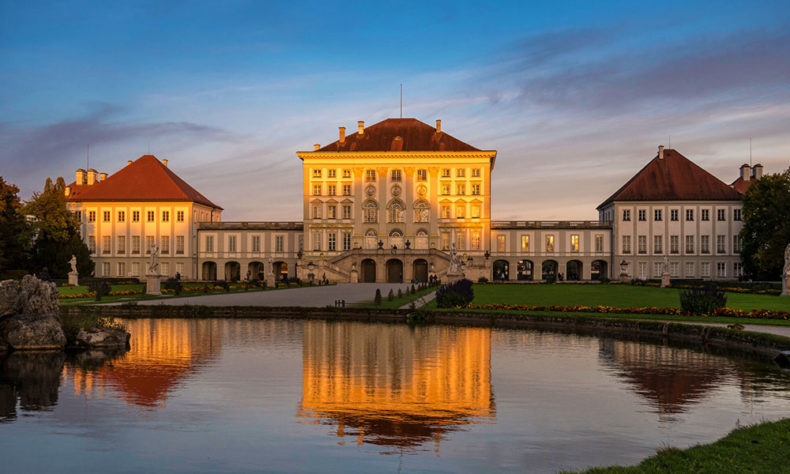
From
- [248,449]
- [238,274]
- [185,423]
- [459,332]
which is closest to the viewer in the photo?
[248,449]

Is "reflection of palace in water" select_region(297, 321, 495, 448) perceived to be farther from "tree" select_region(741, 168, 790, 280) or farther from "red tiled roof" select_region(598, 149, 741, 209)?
"red tiled roof" select_region(598, 149, 741, 209)

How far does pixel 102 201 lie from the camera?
7919cm

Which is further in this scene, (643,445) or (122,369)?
(122,369)

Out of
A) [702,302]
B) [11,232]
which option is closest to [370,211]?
[11,232]

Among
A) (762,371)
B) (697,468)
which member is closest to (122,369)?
(697,468)

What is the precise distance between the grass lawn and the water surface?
52 centimetres

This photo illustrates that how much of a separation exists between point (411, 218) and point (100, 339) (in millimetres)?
61663

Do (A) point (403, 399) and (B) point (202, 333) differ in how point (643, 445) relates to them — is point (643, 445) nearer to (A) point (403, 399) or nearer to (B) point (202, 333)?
(A) point (403, 399)

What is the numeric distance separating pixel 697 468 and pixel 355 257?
213 feet

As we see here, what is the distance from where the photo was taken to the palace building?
251ft

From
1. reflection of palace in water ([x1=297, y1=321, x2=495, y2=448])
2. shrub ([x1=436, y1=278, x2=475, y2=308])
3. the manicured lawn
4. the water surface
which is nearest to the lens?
the water surface

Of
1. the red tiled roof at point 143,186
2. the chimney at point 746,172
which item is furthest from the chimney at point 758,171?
the red tiled roof at point 143,186

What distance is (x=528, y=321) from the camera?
24891 millimetres

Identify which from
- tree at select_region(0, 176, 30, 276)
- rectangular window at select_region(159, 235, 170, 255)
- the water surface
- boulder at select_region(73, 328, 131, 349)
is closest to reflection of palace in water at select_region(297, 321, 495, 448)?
the water surface
